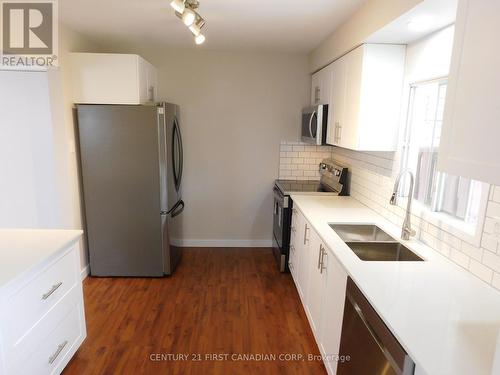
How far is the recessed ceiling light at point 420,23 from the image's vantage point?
1.65 metres

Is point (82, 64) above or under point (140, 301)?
above

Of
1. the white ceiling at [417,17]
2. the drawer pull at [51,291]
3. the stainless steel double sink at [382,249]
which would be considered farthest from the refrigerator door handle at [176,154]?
the white ceiling at [417,17]

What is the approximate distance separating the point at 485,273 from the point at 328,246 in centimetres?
75

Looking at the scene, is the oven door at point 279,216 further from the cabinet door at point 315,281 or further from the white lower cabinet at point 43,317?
the white lower cabinet at point 43,317

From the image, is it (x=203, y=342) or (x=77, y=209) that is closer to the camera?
(x=203, y=342)

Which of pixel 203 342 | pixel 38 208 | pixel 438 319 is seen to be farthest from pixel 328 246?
pixel 38 208

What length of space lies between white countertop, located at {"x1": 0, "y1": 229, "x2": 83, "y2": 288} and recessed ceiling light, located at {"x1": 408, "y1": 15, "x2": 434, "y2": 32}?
227cm

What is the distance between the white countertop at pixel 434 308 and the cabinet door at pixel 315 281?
230 mm

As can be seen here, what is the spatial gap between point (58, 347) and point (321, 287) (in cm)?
162

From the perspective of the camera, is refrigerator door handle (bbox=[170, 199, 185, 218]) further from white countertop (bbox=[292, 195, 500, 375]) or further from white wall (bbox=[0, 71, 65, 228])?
white countertop (bbox=[292, 195, 500, 375])

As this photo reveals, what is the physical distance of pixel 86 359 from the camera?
Result: 2.12 meters

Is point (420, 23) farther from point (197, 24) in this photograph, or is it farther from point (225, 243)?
point (225, 243)

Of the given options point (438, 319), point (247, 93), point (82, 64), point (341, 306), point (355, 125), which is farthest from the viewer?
point (247, 93)

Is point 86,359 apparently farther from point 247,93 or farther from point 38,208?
point 247,93
